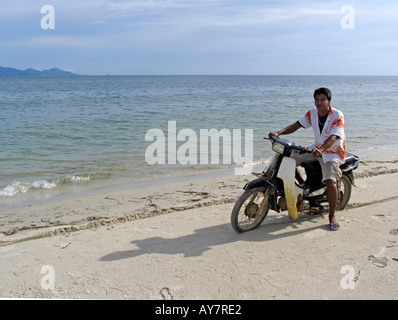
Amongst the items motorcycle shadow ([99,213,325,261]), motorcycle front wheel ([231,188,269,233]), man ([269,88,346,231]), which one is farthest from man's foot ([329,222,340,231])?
motorcycle front wheel ([231,188,269,233])

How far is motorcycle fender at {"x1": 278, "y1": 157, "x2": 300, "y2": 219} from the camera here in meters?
4.25

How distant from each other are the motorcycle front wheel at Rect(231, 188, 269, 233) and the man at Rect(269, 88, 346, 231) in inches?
27.4

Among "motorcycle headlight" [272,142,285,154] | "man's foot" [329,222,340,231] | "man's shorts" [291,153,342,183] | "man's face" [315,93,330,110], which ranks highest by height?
"man's face" [315,93,330,110]

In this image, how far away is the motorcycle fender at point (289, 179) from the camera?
14.0 feet

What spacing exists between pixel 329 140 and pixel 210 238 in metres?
1.73

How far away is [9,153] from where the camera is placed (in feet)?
31.8

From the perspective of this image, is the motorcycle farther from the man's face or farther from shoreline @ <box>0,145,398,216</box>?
shoreline @ <box>0,145,398,216</box>

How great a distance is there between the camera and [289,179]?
426 cm

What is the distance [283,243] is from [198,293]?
4.46 ft

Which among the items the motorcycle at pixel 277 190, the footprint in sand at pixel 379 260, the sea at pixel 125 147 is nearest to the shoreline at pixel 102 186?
the sea at pixel 125 147

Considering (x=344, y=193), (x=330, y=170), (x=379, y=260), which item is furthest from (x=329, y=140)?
(x=379, y=260)

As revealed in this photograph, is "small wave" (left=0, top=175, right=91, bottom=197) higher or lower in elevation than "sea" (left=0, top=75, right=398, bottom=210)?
lower

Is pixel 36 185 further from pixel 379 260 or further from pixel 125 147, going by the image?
pixel 379 260
